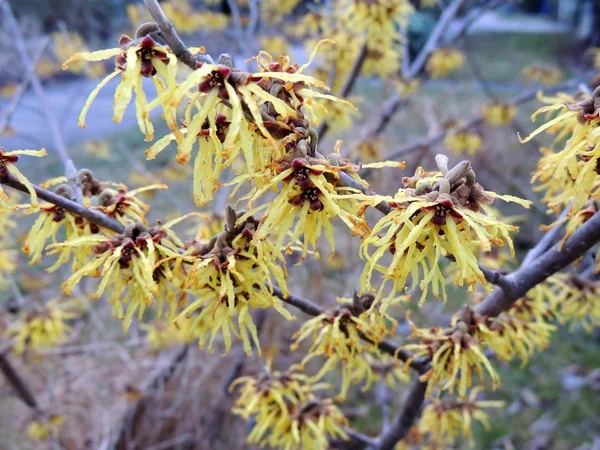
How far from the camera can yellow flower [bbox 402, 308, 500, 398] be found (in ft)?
3.63

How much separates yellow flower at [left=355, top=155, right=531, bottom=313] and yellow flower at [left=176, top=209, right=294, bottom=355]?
0.64 ft

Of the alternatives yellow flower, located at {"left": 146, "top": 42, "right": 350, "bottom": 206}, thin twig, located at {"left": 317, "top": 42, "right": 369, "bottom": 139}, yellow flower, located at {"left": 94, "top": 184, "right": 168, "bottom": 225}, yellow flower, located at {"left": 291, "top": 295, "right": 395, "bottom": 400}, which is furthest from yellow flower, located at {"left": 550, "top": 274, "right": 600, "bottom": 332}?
thin twig, located at {"left": 317, "top": 42, "right": 369, "bottom": 139}

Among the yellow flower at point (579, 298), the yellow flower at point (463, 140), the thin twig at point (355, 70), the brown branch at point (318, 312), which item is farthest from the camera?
the yellow flower at point (463, 140)

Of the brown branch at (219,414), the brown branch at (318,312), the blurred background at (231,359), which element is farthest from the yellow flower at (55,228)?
the brown branch at (219,414)

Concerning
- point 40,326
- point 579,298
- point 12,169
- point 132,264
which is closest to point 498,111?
point 579,298

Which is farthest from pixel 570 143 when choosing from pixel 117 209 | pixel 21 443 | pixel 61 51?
pixel 61 51

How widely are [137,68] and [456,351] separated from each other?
851 mm

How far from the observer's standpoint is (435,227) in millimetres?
823

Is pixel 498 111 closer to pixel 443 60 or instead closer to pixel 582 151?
pixel 443 60

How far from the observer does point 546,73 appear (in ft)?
13.8

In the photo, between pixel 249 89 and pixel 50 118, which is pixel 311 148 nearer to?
pixel 249 89

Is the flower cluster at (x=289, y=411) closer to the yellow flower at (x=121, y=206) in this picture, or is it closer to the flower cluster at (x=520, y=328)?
the flower cluster at (x=520, y=328)

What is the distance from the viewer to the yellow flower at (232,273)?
94cm

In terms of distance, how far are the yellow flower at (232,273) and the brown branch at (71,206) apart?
17cm
